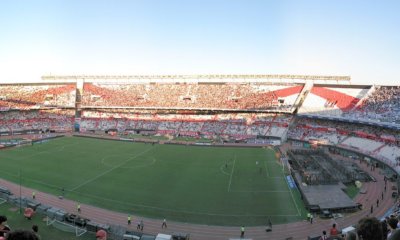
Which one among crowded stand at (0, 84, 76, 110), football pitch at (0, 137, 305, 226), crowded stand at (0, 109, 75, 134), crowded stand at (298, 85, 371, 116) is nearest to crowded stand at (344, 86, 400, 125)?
crowded stand at (298, 85, 371, 116)

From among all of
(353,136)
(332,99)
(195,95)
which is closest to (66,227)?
(353,136)

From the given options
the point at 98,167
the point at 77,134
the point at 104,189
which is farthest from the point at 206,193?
the point at 77,134

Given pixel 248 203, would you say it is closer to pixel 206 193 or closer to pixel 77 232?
pixel 206 193

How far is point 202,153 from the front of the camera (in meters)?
53.0

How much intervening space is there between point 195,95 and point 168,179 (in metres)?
48.1

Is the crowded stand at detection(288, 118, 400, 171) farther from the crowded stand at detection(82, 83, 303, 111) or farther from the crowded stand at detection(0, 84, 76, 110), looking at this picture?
the crowded stand at detection(0, 84, 76, 110)

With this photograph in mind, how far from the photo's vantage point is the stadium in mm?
27391

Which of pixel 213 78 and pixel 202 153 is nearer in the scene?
pixel 202 153

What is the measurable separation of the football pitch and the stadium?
0.17 meters

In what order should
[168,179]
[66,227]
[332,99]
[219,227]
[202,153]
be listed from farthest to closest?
[332,99] → [202,153] → [168,179] → [219,227] → [66,227]

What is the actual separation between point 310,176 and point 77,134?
5150cm

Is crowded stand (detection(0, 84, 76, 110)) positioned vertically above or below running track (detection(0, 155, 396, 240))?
above

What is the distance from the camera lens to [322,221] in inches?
1038

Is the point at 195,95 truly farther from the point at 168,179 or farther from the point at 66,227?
the point at 66,227
